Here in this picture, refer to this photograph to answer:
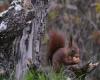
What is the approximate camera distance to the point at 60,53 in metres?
7.20

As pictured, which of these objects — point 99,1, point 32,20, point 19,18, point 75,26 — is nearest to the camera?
point 19,18

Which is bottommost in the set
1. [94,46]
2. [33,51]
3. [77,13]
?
[94,46]

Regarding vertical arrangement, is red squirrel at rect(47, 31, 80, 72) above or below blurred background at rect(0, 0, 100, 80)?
above

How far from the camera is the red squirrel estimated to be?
6.61 m

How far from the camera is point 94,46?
1116 cm

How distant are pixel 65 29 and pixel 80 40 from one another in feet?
1.41

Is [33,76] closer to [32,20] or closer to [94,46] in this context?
[32,20]

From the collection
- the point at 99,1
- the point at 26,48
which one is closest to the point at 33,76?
the point at 26,48

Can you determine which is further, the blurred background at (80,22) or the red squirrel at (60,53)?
the blurred background at (80,22)

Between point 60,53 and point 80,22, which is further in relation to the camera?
point 80,22

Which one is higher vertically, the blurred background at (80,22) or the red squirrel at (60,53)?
the red squirrel at (60,53)

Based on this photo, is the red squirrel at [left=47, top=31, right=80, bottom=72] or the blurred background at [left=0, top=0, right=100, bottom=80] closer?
the red squirrel at [left=47, top=31, right=80, bottom=72]

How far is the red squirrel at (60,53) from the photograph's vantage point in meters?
6.61

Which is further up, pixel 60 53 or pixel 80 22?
pixel 60 53
